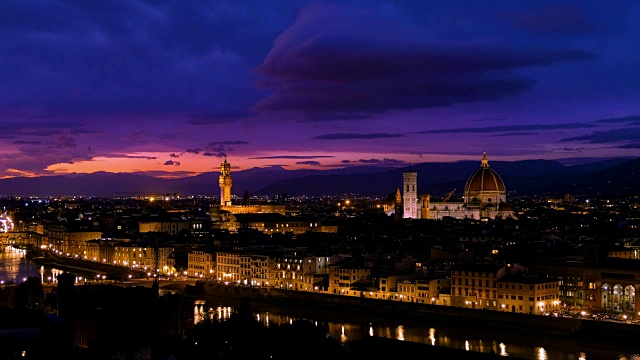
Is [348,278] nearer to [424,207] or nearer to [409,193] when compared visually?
[409,193]

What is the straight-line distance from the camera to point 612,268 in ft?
86.1

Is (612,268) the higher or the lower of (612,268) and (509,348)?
the higher

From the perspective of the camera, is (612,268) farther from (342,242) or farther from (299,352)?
(342,242)

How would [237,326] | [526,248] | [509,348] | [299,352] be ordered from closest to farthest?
[299,352] < [237,326] < [509,348] < [526,248]


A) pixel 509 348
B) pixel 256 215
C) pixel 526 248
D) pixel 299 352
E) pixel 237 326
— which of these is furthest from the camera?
pixel 256 215

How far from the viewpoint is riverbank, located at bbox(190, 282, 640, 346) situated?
2283 centimetres

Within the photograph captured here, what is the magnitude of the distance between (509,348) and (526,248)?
45.7ft

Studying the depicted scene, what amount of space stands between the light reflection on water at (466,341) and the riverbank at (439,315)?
55 cm

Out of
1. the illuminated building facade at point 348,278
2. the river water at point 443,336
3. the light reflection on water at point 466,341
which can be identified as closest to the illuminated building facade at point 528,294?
the river water at point 443,336

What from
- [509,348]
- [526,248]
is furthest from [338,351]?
[526,248]

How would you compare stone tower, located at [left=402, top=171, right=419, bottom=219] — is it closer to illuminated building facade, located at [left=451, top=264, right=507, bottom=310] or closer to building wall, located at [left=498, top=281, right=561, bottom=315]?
illuminated building facade, located at [left=451, top=264, right=507, bottom=310]

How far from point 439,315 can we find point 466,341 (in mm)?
3007

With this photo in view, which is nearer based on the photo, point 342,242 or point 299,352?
point 299,352

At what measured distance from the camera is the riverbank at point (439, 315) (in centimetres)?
2283
